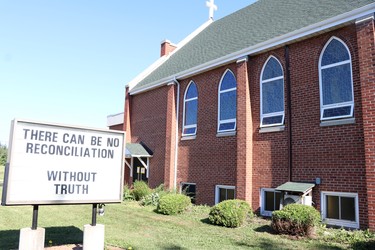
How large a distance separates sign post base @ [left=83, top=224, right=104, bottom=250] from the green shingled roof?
31.2 feet

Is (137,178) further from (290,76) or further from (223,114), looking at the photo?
(290,76)

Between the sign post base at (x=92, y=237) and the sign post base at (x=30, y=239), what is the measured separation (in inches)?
33.0

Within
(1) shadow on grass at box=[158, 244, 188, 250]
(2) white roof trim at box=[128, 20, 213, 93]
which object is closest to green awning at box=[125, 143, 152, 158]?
(2) white roof trim at box=[128, 20, 213, 93]

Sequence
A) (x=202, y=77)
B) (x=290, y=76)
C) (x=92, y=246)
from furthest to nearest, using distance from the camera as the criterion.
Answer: (x=202, y=77)
(x=290, y=76)
(x=92, y=246)

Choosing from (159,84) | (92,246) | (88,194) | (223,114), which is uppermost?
(159,84)

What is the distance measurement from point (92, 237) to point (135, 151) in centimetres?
1234

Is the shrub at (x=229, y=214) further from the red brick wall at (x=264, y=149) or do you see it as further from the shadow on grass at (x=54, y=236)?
the shadow on grass at (x=54, y=236)

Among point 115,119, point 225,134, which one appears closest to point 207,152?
point 225,134

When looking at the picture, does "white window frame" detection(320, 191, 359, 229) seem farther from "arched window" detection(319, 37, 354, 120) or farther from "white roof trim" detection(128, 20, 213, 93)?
"white roof trim" detection(128, 20, 213, 93)

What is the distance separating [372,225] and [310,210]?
173 cm

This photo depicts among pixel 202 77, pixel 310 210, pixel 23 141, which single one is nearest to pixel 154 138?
pixel 202 77

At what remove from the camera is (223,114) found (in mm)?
14969

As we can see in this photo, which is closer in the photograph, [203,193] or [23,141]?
[23,141]

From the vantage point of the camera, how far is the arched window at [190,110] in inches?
658
